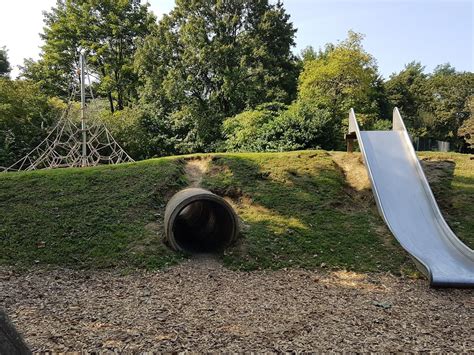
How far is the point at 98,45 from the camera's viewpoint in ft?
94.4

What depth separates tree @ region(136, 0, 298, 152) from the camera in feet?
73.7

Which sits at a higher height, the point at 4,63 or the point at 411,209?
the point at 4,63

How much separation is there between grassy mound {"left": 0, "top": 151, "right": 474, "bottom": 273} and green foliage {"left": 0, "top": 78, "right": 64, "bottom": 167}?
36.1 feet

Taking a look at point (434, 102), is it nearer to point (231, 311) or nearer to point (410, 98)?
point (410, 98)

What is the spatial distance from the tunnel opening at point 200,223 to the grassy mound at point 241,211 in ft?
1.13

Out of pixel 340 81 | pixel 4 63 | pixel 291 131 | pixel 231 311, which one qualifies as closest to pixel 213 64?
pixel 340 81

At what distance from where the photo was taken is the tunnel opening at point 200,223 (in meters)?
6.90

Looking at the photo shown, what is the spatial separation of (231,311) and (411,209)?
506 centimetres

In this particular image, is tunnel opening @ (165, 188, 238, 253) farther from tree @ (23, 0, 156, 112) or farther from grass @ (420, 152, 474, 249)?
tree @ (23, 0, 156, 112)

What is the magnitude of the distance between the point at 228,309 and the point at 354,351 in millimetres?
1648

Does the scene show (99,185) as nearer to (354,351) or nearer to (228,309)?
(228,309)

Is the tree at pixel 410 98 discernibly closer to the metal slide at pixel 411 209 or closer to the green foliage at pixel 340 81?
the green foliage at pixel 340 81

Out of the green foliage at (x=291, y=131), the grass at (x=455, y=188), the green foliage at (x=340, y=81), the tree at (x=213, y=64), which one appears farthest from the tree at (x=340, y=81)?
the grass at (x=455, y=188)

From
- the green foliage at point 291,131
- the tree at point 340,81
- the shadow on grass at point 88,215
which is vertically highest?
the tree at point 340,81
